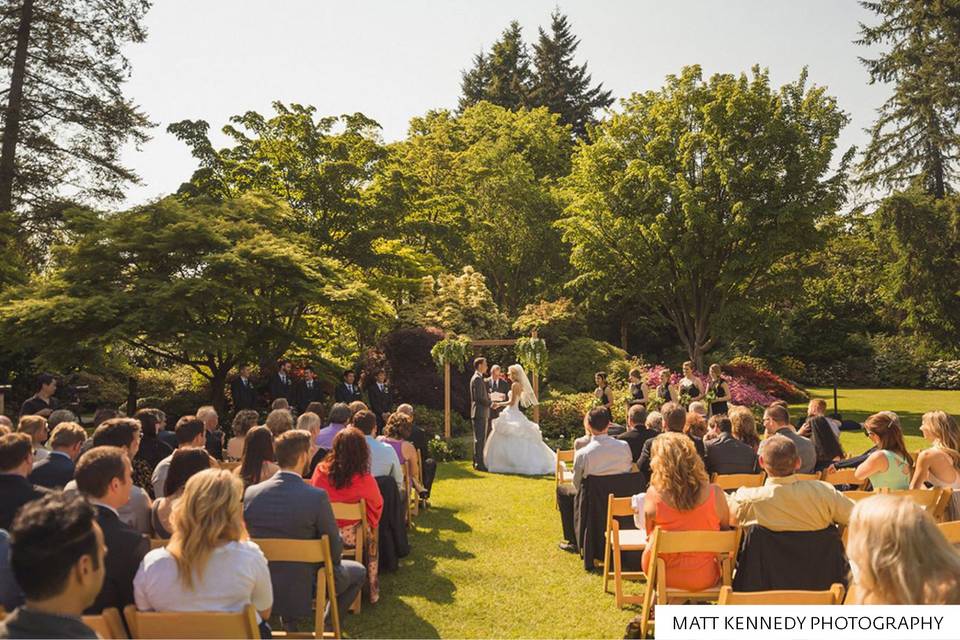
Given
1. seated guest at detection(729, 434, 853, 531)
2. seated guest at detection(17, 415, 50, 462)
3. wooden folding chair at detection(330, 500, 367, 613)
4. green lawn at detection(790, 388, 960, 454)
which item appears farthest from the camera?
green lawn at detection(790, 388, 960, 454)

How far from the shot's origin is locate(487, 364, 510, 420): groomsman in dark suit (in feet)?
46.5

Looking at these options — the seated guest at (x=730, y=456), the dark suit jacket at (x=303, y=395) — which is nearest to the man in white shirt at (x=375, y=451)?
the seated guest at (x=730, y=456)

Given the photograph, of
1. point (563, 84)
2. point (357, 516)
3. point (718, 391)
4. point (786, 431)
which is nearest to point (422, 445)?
point (357, 516)

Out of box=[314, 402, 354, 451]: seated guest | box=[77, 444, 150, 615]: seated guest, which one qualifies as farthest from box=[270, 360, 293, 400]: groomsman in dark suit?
box=[77, 444, 150, 615]: seated guest

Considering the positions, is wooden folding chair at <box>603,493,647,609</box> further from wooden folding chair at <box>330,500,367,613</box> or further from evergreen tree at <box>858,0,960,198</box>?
evergreen tree at <box>858,0,960,198</box>

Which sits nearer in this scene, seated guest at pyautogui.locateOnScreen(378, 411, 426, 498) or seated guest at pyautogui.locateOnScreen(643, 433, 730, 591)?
seated guest at pyautogui.locateOnScreen(643, 433, 730, 591)

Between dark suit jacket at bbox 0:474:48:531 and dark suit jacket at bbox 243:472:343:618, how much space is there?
139 centimetres

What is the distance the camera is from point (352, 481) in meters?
Result: 6.40

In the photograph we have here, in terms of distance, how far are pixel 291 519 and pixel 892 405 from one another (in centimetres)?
2836

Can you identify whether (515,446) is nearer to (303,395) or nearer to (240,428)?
(303,395)

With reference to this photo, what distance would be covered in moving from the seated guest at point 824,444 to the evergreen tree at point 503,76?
1667 inches

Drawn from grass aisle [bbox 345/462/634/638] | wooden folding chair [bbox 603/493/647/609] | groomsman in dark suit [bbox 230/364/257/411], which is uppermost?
groomsman in dark suit [bbox 230/364/257/411]

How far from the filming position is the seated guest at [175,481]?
4.96 meters

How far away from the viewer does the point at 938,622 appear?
2.72 m
